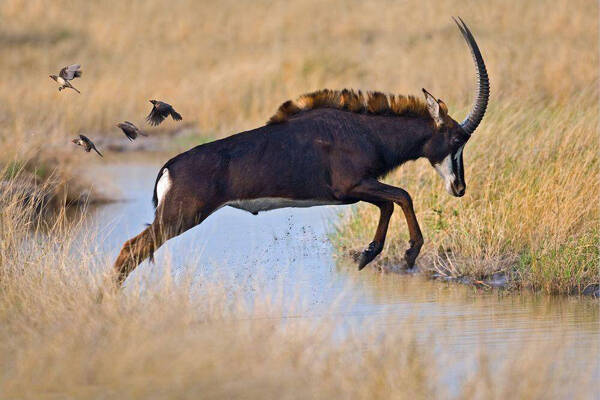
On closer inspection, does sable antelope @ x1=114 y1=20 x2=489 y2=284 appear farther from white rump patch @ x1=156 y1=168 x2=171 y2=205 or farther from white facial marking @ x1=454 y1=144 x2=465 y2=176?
white facial marking @ x1=454 y1=144 x2=465 y2=176

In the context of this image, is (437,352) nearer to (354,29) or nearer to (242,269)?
(242,269)

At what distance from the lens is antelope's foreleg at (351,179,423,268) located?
8828mm

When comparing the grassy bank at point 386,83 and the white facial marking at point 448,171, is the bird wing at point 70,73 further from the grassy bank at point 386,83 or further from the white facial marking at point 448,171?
the white facial marking at point 448,171

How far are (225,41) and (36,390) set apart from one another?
28.0m

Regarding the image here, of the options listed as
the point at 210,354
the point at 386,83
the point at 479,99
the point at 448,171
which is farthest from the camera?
the point at 386,83

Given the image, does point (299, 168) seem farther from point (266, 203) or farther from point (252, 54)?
point (252, 54)

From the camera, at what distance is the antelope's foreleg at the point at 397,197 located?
883cm

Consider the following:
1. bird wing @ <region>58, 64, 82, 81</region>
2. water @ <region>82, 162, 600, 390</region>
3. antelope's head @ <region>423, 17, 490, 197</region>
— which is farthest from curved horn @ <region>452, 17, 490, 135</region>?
bird wing @ <region>58, 64, 82, 81</region>

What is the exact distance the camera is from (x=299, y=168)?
889 centimetres

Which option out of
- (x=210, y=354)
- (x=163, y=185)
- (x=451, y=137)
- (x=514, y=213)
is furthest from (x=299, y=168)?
(x=210, y=354)

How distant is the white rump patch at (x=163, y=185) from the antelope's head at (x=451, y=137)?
211cm

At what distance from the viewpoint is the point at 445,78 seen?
81.1ft

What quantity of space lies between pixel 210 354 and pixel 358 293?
3.39 m

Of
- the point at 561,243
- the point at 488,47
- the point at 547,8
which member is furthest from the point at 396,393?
the point at 547,8
